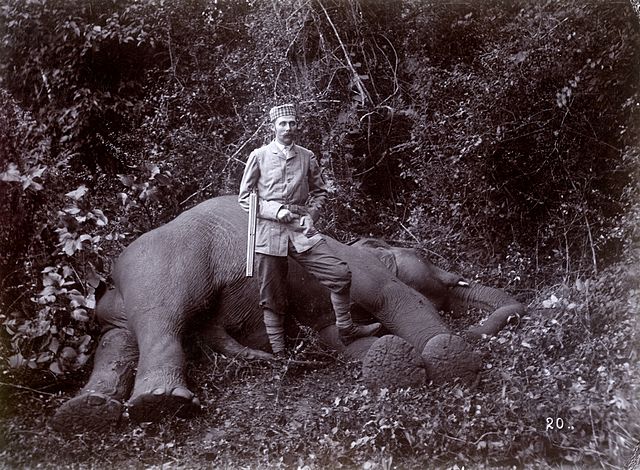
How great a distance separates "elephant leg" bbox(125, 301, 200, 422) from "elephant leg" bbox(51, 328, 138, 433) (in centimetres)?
16

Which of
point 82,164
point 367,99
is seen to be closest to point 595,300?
point 367,99

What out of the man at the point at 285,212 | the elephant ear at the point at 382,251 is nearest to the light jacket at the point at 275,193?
the man at the point at 285,212

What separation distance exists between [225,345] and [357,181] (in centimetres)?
202

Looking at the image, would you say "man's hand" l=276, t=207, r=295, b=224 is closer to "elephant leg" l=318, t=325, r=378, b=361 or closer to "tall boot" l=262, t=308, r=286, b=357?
"tall boot" l=262, t=308, r=286, b=357

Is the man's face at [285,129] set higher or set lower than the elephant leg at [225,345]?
higher

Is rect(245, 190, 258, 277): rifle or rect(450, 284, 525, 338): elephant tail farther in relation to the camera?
rect(450, 284, 525, 338): elephant tail

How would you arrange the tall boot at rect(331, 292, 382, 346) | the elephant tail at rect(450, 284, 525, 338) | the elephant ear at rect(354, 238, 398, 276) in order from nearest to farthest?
the tall boot at rect(331, 292, 382, 346) → the elephant tail at rect(450, 284, 525, 338) → the elephant ear at rect(354, 238, 398, 276)

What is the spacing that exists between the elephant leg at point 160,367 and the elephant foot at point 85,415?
15 centimetres

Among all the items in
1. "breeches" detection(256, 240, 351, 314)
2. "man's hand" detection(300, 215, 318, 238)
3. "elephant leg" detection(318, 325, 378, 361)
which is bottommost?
"elephant leg" detection(318, 325, 378, 361)

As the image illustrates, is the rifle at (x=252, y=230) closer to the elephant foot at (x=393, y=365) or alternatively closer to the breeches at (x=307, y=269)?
the breeches at (x=307, y=269)

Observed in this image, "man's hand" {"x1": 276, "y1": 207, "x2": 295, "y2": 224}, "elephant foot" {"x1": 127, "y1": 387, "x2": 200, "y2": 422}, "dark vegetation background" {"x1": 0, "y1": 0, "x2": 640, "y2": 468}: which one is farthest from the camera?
"man's hand" {"x1": 276, "y1": 207, "x2": 295, "y2": 224}

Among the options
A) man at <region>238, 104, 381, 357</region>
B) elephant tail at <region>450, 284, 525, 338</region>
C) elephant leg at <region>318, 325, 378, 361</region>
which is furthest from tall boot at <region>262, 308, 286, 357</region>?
elephant tail at <region>450, 284, 525, 338</region>

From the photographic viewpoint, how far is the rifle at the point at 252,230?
198 inches

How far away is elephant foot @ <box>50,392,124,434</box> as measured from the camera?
14.9ft
